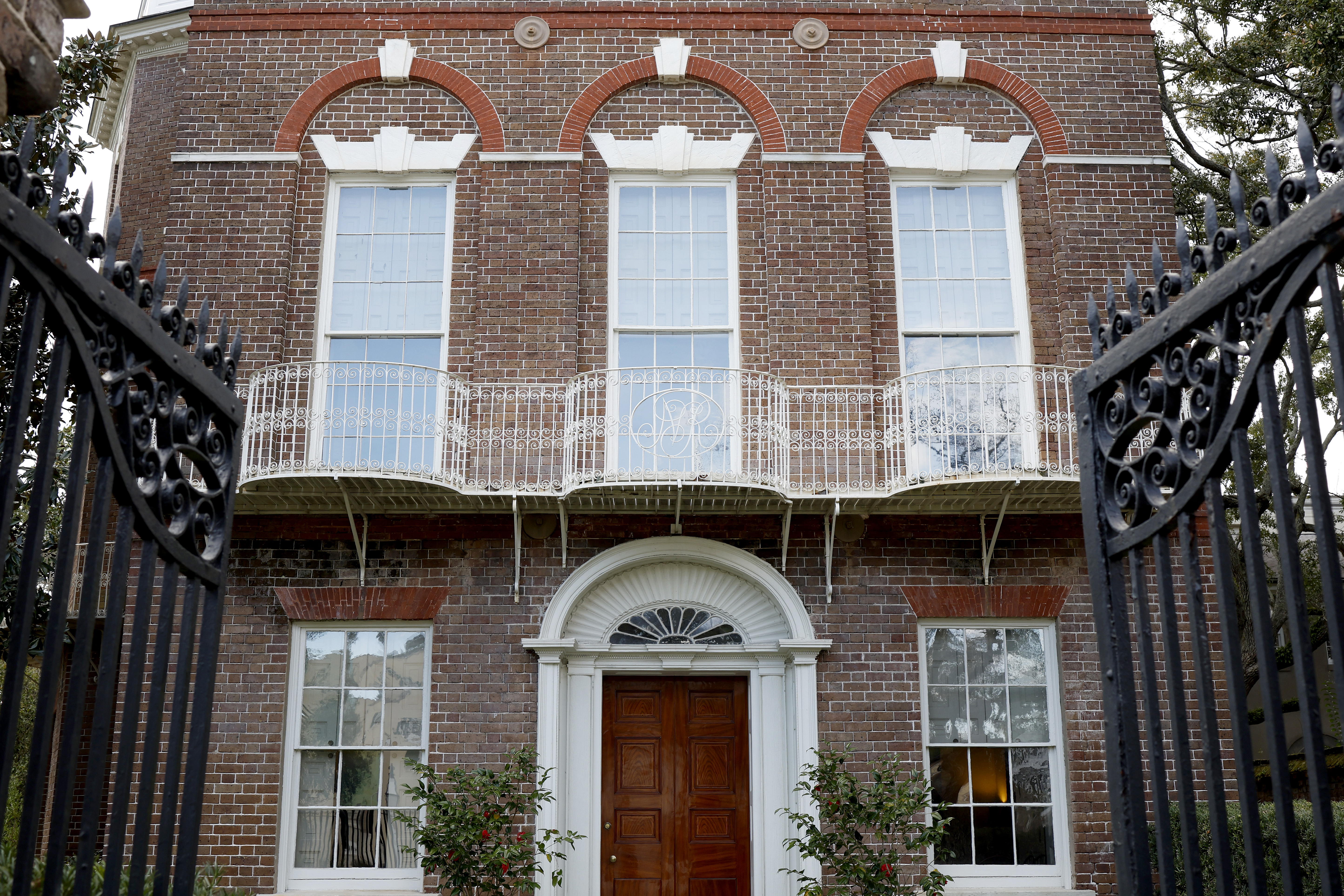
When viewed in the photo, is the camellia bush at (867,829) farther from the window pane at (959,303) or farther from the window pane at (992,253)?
the window pane at (992,253)

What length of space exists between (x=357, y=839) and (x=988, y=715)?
18.8 feet

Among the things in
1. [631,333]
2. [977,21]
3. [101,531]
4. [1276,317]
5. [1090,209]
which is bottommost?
[101,531]

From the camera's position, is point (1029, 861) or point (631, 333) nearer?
point (1029, 861)

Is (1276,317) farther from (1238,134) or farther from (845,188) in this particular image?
(1238,134)

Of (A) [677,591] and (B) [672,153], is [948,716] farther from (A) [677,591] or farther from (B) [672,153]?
(B) [672,153]

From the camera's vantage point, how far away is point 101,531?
128 inches

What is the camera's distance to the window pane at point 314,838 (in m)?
10.6

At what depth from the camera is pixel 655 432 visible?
1105 cm

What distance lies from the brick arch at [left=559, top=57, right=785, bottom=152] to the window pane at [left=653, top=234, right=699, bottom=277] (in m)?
1.21

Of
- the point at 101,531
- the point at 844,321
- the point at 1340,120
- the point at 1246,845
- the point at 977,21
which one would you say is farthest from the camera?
the point at 977,21

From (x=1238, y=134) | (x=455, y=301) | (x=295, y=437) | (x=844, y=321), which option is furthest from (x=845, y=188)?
(x=1238, y=134)

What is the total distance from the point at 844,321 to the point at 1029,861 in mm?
5149

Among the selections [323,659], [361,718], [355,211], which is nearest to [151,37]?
[355,211]

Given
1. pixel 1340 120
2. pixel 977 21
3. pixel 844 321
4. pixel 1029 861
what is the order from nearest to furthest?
pixel 1340 120, pixel 1029 861, pixel 844 321, pixel 977 21
